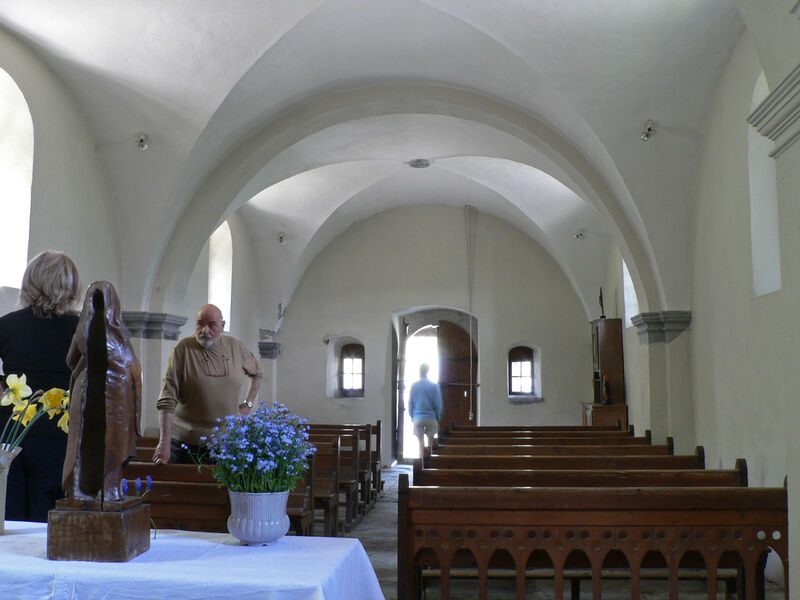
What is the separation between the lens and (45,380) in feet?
11.0

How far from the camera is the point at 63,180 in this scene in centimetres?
775

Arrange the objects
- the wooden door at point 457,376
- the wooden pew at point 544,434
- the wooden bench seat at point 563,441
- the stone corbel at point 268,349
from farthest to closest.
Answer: the wooden door at point 457,376 < the stone corbel at point 268,349 < the wooden pew at point 544,434 < the wooden bench seat at point 563,441

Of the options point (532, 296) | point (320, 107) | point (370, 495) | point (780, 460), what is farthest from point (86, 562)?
point (532, 296)

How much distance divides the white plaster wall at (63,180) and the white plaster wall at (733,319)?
6.30 meters

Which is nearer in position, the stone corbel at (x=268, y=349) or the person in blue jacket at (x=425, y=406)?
the person in blue jacket at (x=425, y=406)

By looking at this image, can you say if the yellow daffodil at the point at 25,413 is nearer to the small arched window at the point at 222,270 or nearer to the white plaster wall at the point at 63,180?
the white plaster wall at the point at 63,180

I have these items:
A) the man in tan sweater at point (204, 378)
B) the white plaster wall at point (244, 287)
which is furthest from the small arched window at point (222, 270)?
the man in tan sweater at point (204, 378)

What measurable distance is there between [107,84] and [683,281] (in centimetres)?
638

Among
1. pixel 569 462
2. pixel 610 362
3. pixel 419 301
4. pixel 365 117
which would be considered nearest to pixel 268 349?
pixel 419 301

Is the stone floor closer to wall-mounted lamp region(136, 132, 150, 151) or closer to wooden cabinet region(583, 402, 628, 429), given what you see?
wall-mounted lamp region(136, 132, 150, 151)

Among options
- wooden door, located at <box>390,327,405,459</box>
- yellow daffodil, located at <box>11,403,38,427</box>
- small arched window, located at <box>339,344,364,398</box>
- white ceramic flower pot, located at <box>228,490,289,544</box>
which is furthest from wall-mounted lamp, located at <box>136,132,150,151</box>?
small arched window, located at <box>339,344,364,398</box>

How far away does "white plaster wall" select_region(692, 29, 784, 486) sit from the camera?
6172 millimetres

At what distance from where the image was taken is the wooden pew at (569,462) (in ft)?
19.3

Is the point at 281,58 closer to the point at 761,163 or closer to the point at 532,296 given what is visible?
the point at 761,163
